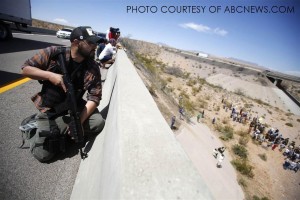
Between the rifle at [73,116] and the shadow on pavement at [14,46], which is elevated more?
the shadow on pavement at [14,46]

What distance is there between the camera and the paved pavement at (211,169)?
484 inches

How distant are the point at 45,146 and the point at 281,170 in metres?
22.4

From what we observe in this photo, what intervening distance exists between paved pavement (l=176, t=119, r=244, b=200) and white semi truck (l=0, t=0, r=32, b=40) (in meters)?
11.9

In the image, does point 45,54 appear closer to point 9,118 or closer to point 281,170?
point 9,118

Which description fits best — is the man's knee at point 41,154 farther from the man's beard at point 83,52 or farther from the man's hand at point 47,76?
the man's beard at point 83,52

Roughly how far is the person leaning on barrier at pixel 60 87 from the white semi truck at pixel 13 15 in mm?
12399

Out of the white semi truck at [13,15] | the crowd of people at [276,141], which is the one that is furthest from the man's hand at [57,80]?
the crowd of people at [276,141]

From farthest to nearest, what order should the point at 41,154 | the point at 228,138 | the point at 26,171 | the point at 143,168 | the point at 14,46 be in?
the point at 228,138 → the point at 14,46 → the point at 41,154 → the point at 26,171 → the point at 143,168

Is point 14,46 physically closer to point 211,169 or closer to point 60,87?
point 60,87

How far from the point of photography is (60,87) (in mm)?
3164

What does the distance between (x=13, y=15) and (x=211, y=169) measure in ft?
50.3

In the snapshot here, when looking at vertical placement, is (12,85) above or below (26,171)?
above

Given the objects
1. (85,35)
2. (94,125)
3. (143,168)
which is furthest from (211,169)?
(143,168)

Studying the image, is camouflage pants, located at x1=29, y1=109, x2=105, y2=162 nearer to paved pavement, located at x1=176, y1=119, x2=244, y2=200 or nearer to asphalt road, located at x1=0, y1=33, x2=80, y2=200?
asphalt road, located at x1=0, y1=33, x2=80, y2=200
